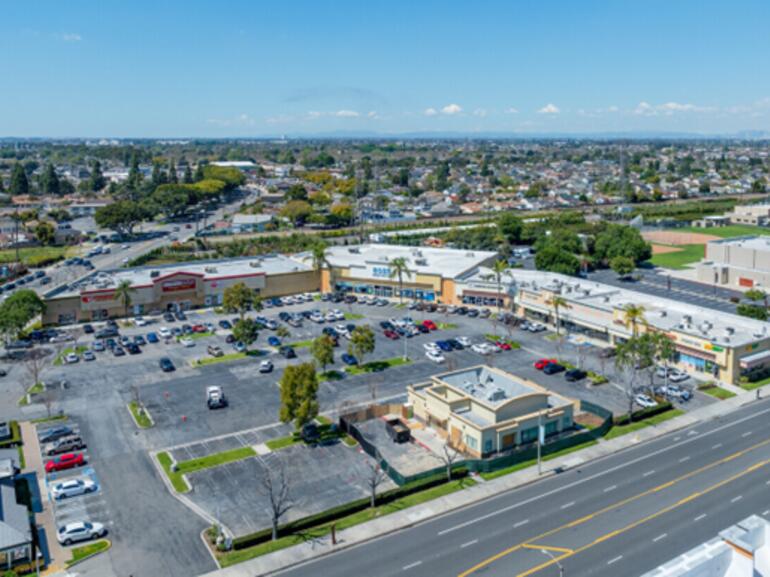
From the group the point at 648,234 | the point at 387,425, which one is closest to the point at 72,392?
the point at 387,425

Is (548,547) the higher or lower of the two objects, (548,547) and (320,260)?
the lower

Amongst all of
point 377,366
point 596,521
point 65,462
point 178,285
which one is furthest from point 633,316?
point 178,285

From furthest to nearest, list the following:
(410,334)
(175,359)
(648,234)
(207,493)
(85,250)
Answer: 1. (648,234)
2. (85,250)
3. (410,334)
4. (175,359)
5. (207,493)

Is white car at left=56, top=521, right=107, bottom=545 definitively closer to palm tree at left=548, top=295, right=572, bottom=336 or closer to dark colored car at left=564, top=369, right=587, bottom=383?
dark colored car at left=564, top=369, right=587, bottom=383

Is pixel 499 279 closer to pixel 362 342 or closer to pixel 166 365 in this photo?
pixel 362 342

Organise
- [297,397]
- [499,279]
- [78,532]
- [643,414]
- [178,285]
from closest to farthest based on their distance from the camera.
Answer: [78,532] < [297,397] < [643,414] < [499,279] < [178,285]

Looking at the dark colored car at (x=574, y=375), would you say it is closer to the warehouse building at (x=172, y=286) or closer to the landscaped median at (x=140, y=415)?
the landscaped median at (x=140, y=415)

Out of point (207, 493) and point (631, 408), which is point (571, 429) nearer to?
point (631, 408)

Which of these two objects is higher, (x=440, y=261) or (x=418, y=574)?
(x=440, y=261)
